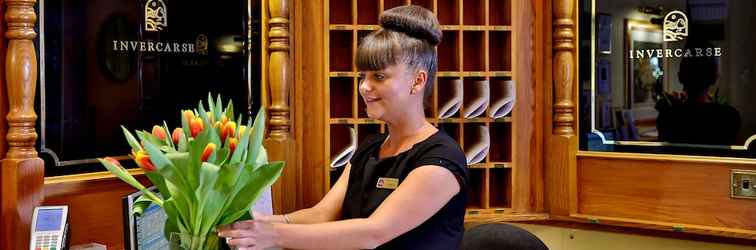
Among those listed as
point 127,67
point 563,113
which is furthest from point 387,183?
point 563,113

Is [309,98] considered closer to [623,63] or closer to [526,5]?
[526,5]

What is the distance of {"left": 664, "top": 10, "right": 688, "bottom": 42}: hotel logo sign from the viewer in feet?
9.12

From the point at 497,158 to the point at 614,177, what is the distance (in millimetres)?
461

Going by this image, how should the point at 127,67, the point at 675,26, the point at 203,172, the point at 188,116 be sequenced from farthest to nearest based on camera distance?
the point at 675,26, the point at 127,67, the point at 188,116, the point at 203,172

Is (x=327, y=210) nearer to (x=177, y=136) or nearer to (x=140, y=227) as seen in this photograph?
(x=140, y=227)

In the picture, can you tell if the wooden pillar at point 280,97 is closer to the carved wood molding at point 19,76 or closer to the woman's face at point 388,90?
the carved wood molding at point 19,76

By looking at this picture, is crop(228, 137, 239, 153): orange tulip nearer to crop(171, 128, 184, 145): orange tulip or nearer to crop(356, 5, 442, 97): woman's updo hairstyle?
crop(171, 128, 184, 145): orange tulip

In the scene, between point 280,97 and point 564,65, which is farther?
point 564,65

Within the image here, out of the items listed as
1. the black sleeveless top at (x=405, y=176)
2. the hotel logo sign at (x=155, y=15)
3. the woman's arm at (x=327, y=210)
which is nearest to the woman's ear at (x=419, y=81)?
the black sleeveless top at (x=405, y=176)

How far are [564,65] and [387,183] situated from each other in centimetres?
155

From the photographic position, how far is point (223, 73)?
277 cm

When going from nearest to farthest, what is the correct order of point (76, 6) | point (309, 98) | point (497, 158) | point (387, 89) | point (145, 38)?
point (387, 89) → point (76, 6) → point (145, 38) → point (309, 98) → point (497, 158)

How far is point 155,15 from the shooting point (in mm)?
2521

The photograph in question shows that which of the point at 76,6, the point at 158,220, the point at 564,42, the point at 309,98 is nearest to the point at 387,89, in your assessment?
the point at 158,220
